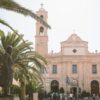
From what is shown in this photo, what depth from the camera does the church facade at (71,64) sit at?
225ft

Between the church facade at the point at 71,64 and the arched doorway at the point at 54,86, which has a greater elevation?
the church facade at the point at 71,64

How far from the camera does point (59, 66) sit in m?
70.4

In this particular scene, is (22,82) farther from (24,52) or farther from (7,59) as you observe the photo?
(7,59)

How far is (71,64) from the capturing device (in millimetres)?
69500

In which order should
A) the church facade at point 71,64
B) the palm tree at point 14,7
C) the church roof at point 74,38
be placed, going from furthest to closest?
the church roof at point 74,38, the church facade at point 71,64, the palm tree at point 14,7

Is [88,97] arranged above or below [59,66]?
below

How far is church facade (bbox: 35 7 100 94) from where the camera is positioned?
6869cm

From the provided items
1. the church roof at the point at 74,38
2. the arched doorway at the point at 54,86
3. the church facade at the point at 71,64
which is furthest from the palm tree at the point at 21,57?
the church roof at the point at 74,38

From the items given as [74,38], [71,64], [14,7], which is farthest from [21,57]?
[74,38]

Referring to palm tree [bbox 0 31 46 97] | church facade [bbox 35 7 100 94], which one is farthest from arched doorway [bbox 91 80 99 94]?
palm tree [bbox 0 31 46 97]

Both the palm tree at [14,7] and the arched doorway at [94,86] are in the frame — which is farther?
the arched doorway at [94,86]

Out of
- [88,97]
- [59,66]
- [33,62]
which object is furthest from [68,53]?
[33,62]

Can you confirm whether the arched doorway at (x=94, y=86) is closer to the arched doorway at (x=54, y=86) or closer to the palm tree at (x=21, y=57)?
the arched doorway at (x=54, y=86)

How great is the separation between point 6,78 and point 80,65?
2082 inches
